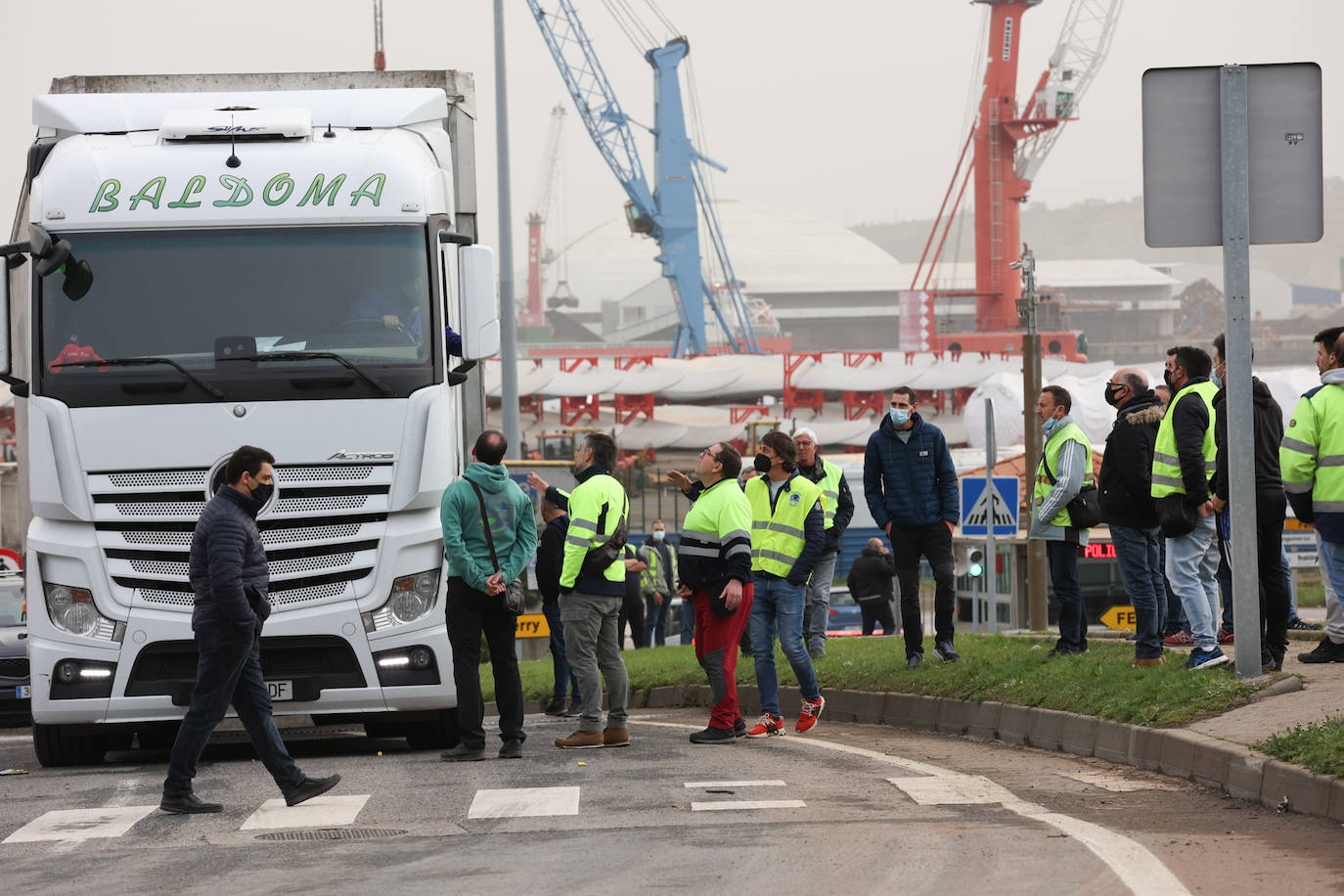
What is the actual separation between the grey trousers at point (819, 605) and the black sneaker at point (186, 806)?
7647 mm

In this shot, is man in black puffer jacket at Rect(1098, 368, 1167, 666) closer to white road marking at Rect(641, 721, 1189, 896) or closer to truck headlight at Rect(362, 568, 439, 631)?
white road marking at Rect(641, 721, 1189, 896)

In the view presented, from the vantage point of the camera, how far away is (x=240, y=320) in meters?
10.0

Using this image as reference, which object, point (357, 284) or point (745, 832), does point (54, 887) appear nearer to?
point (745, 832)

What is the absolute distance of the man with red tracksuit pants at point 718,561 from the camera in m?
10.7

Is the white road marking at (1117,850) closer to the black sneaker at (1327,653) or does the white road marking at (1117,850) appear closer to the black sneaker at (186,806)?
the black sneaker at (1327,653)

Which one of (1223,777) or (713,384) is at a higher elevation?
(713,384)

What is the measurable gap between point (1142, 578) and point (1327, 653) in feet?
3.81

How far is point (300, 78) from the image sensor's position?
11578 mm

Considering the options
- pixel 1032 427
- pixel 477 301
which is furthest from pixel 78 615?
pixel 1032 427

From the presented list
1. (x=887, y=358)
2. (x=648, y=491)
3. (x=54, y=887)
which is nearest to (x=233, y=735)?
(x=54, y=887)

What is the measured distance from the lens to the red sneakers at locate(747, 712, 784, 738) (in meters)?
11.4

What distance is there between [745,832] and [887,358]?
71.4 metres

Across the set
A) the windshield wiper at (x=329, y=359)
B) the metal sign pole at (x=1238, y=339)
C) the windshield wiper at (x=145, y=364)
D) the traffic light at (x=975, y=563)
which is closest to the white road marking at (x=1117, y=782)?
the metal sign pole at (x=1238, y=339)

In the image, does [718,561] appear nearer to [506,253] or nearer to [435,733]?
[435,733]
